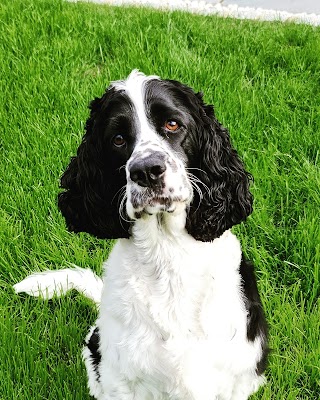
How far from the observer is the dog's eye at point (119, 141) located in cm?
225

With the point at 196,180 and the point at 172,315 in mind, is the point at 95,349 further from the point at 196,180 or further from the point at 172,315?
the point at 196,180

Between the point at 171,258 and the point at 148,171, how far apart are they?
0.44 m

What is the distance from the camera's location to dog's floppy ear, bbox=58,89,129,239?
7.79 feet

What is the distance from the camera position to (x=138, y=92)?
2252mm

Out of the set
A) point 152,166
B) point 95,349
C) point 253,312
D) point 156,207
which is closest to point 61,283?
point 95,349

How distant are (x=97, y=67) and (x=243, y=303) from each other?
2.69 m

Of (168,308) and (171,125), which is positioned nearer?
(171,125)

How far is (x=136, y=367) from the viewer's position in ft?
7.73

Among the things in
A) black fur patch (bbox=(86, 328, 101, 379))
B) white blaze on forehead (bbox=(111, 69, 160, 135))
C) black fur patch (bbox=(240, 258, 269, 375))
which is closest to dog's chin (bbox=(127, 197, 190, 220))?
white blaze on forehead (bbox=(111, 69, 160, 135))

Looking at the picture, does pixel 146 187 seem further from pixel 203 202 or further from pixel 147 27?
pixel 147 27

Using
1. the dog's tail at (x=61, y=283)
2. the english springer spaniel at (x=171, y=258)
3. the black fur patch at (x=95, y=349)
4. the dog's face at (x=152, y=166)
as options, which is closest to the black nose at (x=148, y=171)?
the dog's face at (x=152, y=166)

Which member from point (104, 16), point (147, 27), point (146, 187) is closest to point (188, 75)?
point (147, 27)

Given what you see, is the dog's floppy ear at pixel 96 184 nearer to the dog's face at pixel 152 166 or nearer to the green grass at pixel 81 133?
the dog's face at pixel 152 166

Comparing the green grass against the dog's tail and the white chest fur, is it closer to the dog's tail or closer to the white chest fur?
the dog's tail
